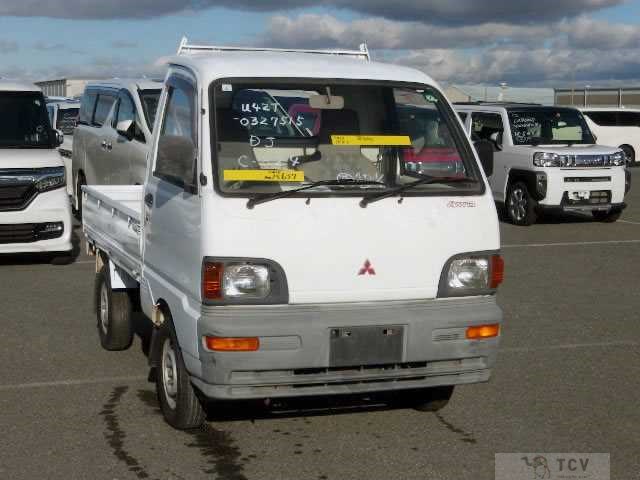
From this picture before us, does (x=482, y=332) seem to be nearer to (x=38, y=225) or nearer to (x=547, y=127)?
(x=38, y=225)

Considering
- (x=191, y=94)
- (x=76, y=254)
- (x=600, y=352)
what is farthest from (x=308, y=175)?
(x=76, y=254)

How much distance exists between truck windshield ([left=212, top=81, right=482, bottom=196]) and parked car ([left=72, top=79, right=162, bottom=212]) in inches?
259

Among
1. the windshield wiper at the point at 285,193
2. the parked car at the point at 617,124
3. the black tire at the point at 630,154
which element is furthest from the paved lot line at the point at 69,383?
the black tire at the point at 630,154

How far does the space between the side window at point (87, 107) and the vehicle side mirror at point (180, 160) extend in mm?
10055

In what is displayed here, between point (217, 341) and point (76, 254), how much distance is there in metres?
8.32

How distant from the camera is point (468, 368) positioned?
5.70 metres

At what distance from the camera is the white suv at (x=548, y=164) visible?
1662 centimetres

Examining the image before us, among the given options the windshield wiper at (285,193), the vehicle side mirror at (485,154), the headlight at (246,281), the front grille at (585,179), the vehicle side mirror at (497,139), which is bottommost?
the front grille at (585,179)

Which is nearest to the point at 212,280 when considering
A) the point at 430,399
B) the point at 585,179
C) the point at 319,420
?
the point at 319,420

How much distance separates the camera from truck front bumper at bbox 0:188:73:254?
11.7 meters

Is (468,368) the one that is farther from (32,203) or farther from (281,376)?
(32,203)

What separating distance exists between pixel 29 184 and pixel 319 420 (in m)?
6.63

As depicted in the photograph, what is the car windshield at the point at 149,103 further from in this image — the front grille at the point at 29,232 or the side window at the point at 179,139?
the side window at the point at 179,139
